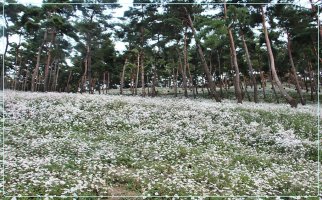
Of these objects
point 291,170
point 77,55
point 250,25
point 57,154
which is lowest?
point 291,170

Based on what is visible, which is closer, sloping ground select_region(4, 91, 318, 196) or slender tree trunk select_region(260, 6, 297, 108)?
sloping ground select_region(4, 91, 318, 196)

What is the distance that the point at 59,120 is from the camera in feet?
50.4

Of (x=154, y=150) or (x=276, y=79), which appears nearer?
(x=154, y=150)

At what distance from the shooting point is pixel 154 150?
460 inches

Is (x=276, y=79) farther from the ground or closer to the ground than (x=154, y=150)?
farther from the ground

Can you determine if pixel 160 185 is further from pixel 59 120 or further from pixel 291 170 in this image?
pixel 59 120

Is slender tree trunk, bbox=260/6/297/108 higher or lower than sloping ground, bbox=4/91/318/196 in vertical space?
higher

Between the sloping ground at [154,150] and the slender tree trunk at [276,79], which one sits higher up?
the slender tree trunk at [276,79]

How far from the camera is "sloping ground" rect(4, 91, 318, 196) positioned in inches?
334

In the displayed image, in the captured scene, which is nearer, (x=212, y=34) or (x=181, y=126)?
(x=181, y=126)

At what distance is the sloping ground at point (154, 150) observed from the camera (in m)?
8.48

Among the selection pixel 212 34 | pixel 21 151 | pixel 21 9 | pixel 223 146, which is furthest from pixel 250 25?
pixel 21 151

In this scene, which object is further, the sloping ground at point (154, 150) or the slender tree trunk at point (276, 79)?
the slender tree trunk at point (276, 79)

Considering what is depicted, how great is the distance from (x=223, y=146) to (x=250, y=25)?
1802cm
